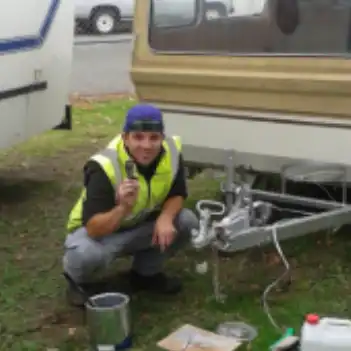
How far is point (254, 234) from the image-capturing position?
366 cm

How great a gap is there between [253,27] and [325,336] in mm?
1907

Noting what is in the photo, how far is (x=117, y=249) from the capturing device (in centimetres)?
367

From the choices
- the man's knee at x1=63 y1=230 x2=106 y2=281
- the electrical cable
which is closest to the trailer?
the man's knee at x1=63 y1=230 x2=106 y2=281

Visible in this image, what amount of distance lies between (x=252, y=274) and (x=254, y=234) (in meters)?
0.62

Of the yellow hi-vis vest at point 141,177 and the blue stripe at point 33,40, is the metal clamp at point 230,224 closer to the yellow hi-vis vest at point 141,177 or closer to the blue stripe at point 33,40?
the yellow hi-vis vest at point 141,177

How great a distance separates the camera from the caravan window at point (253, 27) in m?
3.91

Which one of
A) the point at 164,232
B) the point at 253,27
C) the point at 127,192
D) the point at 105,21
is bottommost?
the point at 105,21

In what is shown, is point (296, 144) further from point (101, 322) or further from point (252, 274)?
point (101, 322)

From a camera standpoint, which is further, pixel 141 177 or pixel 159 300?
pixel 159 300

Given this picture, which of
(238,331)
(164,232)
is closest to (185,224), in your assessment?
(164,232)

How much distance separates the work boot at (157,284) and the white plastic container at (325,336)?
3.70 feet

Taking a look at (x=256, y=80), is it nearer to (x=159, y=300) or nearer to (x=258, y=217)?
(x=258, y=217)

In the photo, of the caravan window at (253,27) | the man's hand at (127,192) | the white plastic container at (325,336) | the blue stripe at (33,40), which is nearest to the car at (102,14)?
the blue stripe at (33,40)

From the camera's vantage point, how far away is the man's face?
349 centimetres
